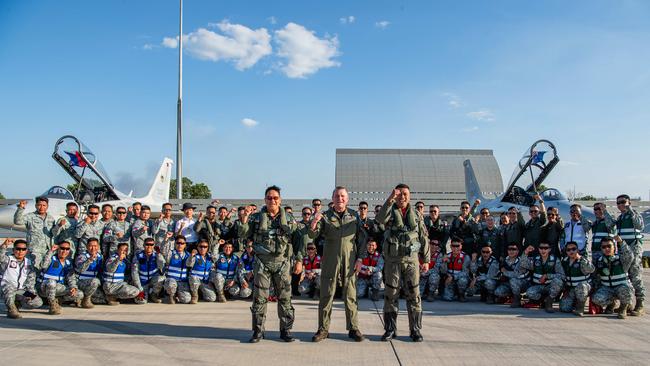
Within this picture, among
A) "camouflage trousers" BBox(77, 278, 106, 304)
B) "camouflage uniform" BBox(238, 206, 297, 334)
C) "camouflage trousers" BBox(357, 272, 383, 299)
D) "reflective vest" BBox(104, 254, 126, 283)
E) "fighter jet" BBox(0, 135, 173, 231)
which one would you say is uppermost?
"fighter jet" BBox(0, 135, 173, 231)

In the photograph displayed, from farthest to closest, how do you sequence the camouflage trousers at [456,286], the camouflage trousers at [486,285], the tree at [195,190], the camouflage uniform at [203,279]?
the tree at [195,190], the camouflage trousers at [456,286], the camouflage trousers at [486,285], the camouflage uniform at [203,279]

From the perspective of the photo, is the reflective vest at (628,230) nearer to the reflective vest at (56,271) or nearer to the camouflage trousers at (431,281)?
the camouflage trousers at (431,281)

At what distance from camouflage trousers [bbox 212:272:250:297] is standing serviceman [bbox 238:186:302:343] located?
2855mm

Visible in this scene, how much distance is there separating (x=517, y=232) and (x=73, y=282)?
7.74m

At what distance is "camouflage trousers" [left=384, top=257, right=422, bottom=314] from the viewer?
5082mm

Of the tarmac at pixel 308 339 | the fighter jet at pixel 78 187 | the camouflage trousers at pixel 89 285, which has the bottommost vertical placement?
the tarmac at pixel 308 339

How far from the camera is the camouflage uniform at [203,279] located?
7656mm

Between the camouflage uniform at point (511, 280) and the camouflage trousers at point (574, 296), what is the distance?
2.06 feet

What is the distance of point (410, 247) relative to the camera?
5.11 metres

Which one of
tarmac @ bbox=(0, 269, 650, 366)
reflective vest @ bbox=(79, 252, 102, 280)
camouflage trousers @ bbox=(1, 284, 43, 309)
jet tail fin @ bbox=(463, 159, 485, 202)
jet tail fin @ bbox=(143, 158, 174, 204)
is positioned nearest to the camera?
tarmac @ bbox=(0, 269, 650, 366)

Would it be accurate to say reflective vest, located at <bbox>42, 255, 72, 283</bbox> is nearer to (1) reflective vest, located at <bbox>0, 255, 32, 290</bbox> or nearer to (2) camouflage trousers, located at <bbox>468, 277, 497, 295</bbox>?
(1) reflective vest, located at <bbox>0, 255, 32, 290</bbox>

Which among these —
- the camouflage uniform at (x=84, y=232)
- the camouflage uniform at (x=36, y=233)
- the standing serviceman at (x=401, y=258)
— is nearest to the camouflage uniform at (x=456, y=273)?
the standing serviceman at (x=401, y=258)

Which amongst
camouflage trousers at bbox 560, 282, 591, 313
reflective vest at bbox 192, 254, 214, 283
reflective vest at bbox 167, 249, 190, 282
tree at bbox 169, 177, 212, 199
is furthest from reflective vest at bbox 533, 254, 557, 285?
tree at bbox 169, 177, 212, 199

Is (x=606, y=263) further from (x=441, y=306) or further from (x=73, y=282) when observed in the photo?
(x=73, y=282)
